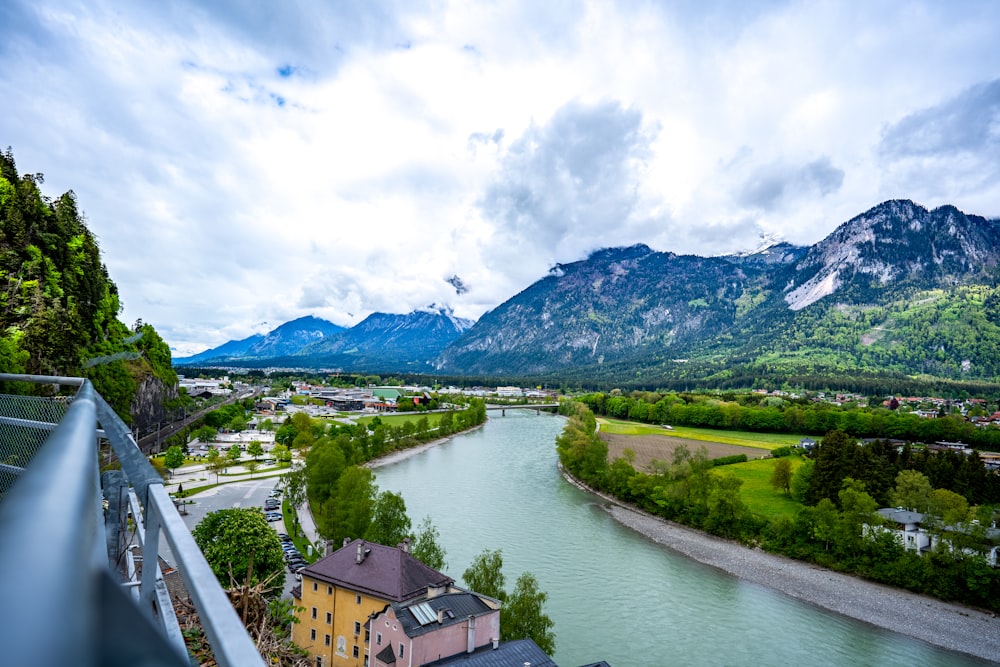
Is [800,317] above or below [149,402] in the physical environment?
above

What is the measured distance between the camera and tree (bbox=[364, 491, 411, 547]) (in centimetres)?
1476

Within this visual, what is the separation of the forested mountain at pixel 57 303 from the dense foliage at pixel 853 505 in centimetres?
1988

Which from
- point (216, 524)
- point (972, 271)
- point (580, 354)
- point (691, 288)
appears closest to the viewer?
point (216, 524)

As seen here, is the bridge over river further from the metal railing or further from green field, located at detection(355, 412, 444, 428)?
the metal railing

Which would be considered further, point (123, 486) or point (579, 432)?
point (579, 432)

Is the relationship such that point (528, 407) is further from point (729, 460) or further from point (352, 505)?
point (352, 505)

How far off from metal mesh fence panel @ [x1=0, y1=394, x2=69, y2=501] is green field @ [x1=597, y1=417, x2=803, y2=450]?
42514 mm

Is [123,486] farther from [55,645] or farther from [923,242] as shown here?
[923,242]

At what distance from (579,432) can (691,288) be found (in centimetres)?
15912

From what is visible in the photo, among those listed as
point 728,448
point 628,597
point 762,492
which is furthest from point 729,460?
point 628,597

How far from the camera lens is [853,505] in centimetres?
1912

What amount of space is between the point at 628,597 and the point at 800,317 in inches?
4644

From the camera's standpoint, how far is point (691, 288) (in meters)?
180

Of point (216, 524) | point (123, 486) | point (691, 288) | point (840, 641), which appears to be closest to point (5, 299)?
point (216, 524)
